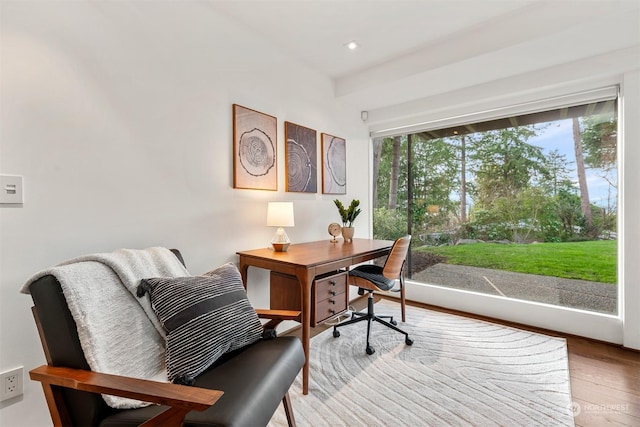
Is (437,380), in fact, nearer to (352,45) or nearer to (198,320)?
(198,320)

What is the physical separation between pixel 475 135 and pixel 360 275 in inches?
82.1

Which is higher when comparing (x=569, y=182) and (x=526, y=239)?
(x=569, y=182)

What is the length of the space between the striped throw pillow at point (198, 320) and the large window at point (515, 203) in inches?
106

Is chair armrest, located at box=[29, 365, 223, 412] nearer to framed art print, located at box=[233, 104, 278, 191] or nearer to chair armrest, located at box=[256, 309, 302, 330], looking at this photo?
chair armrest, located at box=[256, 309, 302, 330]

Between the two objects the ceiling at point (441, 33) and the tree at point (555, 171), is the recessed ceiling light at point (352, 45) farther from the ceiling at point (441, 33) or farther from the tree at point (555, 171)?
the tree at point (555, 171)

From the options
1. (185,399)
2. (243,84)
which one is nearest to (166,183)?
(243,84)

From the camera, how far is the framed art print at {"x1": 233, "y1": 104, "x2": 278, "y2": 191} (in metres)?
2.30

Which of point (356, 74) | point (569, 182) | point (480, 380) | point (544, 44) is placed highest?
point (356, 74)

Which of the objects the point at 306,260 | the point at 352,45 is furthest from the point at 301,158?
the point at 306,260

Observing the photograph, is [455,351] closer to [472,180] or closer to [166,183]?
[472,180]

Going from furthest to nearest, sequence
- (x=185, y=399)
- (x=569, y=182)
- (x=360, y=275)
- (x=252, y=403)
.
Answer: (x=569, y=182), (x=360, y=275), (x=252, y=403), (x=185, y=399)

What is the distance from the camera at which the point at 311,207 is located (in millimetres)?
3047

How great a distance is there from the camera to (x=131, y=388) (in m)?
0.93

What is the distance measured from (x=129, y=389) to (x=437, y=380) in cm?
183
